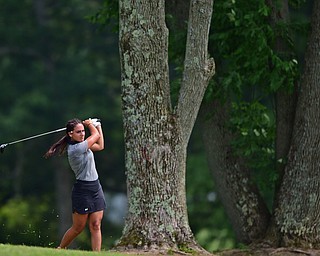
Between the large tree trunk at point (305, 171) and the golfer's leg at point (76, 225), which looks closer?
the golfer's leg at point (76, 225)

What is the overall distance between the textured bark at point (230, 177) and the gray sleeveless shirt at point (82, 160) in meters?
4.21

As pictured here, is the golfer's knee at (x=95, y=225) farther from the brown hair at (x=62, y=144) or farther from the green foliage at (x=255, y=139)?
the green foliage at (x=255, y=139)

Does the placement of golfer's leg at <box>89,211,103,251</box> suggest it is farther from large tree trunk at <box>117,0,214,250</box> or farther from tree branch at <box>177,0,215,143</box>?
tree branch at <box>177,0,215,143</box>

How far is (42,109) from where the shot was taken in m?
44.1

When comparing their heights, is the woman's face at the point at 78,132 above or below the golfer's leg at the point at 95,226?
above

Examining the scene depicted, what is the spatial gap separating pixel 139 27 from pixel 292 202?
12.4 feet

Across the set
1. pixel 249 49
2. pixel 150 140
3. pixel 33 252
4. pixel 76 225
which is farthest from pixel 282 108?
pixel 33 252

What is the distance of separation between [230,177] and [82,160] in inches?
182

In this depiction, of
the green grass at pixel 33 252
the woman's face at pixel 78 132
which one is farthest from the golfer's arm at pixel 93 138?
the green grass at pixel 33 252

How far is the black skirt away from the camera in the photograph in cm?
1405

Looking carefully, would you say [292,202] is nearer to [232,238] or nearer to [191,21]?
[191,21]

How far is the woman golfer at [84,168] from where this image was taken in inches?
548

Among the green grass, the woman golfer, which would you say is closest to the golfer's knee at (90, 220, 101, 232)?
the woman golfer

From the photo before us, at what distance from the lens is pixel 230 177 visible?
18.1m
